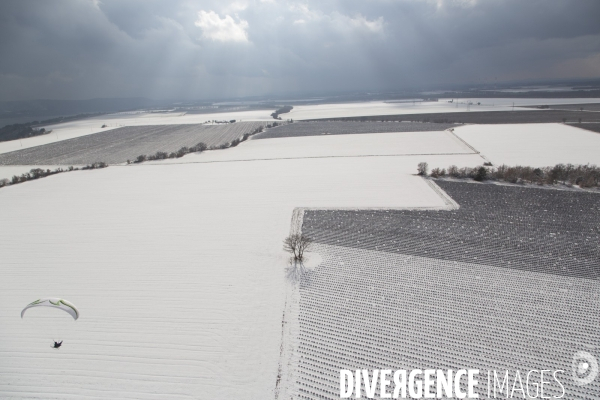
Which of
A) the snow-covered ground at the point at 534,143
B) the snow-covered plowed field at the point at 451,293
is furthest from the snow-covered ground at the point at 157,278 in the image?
the snow-covered ground at the point at 534,143

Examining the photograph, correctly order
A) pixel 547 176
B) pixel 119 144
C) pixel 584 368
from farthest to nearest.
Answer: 1. pixel 119 144
2. pixel 547 176
3. pixel 584 368

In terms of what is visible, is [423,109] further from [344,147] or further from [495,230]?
[495,230]

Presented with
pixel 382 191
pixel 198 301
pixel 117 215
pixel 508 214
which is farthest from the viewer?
pixel 382 191

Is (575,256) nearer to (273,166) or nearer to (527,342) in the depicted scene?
(527,342)

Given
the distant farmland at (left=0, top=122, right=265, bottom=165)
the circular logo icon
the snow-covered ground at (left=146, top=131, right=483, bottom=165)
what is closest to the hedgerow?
the snow-covered ground at (left=146, top=131, right=483, bottom=165)

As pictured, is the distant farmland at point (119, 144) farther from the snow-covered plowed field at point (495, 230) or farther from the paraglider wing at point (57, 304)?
the paraglider wing at point (57, 304)

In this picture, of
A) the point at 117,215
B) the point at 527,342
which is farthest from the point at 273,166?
the point at 527,342

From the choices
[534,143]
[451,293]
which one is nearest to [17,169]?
[451,293]
